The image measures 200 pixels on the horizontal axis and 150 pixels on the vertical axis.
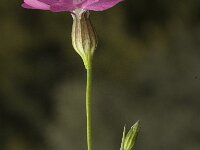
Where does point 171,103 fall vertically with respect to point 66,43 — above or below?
below

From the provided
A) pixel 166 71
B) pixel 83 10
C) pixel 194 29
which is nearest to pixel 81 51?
pixel 83 10

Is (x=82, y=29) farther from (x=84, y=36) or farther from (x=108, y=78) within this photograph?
(x=108, y=78)

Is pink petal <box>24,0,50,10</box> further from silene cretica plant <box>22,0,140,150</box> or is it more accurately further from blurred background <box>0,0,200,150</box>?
blurred background <box>0,0,200,150</box>

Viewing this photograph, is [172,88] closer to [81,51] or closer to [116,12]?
[116,12]

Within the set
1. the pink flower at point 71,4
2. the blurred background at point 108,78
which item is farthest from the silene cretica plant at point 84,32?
the blurred background at point 108,78

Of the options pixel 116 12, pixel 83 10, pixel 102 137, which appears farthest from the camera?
pixel 116 12

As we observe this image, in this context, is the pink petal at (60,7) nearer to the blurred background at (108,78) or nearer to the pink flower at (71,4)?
the pink flower at (71,4)
